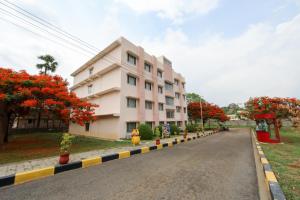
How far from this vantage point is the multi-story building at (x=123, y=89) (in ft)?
53.6

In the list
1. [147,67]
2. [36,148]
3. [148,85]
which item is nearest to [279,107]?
[148,85]

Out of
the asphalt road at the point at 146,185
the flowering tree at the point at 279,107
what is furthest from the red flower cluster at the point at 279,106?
the asphalt road at the point at 146,185

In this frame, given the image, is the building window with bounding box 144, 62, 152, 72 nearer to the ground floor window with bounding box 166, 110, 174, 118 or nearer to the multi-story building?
the multi-story building

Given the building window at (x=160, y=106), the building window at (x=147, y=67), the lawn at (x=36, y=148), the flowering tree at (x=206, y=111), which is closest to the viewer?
the lawn at (x=36, y=148)

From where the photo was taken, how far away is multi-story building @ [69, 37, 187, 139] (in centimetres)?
1635

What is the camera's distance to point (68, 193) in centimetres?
348

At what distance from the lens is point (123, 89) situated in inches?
642

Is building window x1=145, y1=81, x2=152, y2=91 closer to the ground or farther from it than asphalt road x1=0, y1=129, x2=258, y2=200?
farther from it

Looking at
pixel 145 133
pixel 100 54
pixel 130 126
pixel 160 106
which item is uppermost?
pixel 100 54

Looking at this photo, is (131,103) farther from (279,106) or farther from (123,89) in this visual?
(279,106)

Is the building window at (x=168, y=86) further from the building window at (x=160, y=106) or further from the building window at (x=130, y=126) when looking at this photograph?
the building window at (x=130, y=126)

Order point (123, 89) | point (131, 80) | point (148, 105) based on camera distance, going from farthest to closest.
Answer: point (148, 105)
point (131, 80)
point (123, 89)

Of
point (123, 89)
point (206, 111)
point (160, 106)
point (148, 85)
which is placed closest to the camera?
point (123, 89)

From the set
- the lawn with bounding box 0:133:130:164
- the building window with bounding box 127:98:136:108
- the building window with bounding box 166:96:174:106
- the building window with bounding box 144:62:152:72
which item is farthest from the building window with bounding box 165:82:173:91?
the lawn with bounding box 0:133:130:164
